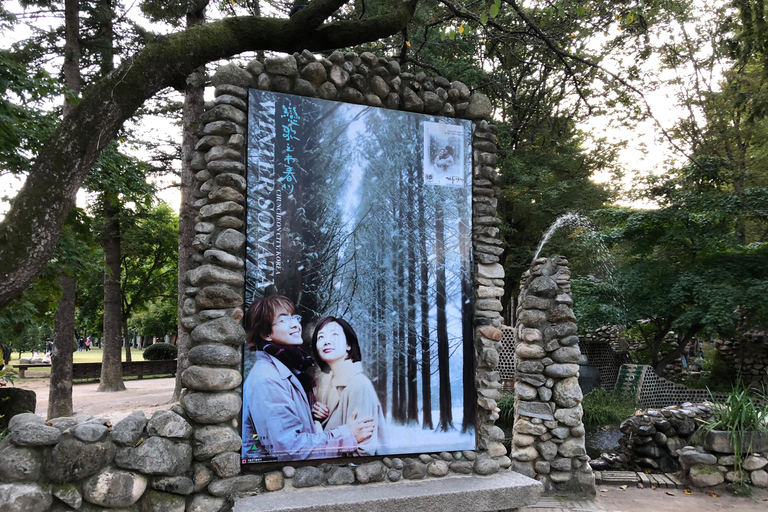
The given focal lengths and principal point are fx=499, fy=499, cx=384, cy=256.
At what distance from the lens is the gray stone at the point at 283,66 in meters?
3.93

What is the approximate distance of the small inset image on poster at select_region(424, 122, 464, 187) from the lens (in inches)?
174

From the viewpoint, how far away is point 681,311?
33.9ft

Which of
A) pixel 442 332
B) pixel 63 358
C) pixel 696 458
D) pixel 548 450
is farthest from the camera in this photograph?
pixel 63 358

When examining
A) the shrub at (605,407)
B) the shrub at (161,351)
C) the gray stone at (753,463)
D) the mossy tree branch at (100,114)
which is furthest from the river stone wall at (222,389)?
the shrub at (161,351)

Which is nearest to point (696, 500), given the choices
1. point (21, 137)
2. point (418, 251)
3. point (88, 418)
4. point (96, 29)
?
point (418, 251)

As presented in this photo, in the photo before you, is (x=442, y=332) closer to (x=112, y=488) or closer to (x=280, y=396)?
(x=280, y=396)

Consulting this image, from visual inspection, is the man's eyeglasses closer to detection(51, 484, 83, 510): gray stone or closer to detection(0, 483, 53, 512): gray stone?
detection(51, 484, 83, 510): gray stone

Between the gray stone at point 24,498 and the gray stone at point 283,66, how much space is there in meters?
3.23

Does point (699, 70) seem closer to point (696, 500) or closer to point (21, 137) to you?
point (696, 500)

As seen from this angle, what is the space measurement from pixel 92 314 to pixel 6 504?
20416 millimetres

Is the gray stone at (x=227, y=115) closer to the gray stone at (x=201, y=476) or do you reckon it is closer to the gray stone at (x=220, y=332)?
the gray stone at (x=220, y=332)

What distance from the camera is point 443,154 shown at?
14.7ft

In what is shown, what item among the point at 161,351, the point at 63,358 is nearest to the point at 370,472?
the point at 63,358

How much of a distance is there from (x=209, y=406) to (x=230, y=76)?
96.5 inches
